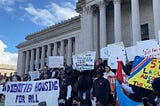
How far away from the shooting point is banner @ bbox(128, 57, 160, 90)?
909 centimetres

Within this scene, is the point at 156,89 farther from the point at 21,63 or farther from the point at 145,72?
the point at 21,63

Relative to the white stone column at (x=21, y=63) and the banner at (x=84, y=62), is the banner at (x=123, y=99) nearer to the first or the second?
the banner at (x=84, y=62)

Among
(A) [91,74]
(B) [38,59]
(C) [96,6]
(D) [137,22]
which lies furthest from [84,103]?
(B) [38,59]

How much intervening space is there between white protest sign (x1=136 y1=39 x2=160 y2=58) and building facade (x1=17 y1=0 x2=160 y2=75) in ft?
46.3

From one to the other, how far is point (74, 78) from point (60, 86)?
2.70 ft

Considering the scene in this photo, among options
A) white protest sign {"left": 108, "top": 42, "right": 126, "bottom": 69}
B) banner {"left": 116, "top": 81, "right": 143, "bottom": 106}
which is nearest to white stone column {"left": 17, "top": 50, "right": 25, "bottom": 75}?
white protest sign {"left": 108, "top": 42, "right": 126, "bottom": 69}

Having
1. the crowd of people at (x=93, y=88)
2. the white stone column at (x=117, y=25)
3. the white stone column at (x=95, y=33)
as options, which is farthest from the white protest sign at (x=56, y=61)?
the white stone column at (x=95, y=33)

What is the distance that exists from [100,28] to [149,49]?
69.7ft

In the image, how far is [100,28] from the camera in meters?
34.0

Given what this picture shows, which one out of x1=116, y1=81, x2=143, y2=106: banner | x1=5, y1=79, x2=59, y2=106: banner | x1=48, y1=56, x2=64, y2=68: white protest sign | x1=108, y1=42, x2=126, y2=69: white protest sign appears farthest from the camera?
x1=48, y1=56, x2=64, y2=68: white protest sign

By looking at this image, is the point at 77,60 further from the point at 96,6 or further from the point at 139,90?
the point at 96,6

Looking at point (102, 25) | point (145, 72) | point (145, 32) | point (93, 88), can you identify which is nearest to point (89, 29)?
point (102, 25)

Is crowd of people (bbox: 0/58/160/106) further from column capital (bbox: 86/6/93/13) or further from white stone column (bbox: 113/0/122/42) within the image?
column capital (bbox: 86/6/93/13)

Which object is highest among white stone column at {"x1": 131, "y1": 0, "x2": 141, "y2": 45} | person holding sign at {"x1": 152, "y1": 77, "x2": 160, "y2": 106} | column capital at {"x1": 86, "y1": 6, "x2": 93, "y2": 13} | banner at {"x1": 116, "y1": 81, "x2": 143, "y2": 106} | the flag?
column capital at {"x1": 86, "y1": 6, "x2": 93, "y2": 13}
